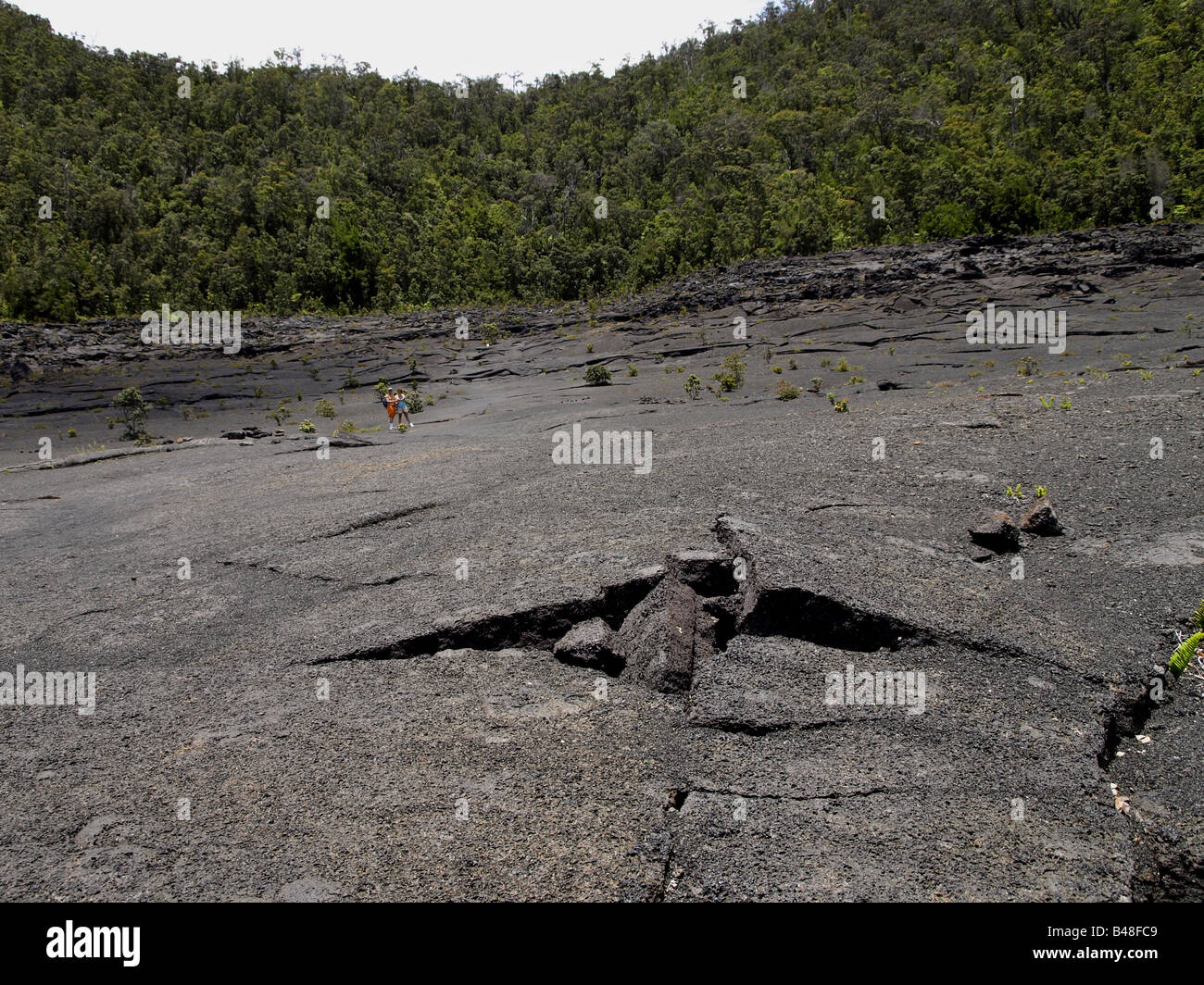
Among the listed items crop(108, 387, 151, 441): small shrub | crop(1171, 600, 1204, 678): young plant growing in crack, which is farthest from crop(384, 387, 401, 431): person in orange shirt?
crop(1171, 600, 1204, 678): young plant growing in crack

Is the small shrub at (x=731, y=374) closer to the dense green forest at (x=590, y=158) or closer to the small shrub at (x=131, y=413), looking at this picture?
the small shrub at (x=131, y=413)

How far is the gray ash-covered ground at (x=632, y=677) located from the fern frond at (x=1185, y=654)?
3.8 inches

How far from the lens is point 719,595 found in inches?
224

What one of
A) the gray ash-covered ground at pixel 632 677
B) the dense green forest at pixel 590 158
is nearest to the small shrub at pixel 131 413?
the gray ash-covered ground at pixel 632 677

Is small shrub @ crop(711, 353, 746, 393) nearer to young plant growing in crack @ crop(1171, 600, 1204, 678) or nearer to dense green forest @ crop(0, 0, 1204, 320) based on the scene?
young plant growing in crack @ crop(1171, 600, 1204, 678)

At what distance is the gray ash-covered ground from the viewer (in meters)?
3.51

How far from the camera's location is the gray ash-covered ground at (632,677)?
351cm

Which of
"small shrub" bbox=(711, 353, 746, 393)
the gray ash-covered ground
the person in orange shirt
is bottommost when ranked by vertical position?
the gray ash-covered ground

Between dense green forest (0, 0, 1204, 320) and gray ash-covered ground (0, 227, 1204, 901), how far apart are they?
43354 mm

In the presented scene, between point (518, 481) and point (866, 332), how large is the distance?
985 inches

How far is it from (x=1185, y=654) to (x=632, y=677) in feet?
11.3

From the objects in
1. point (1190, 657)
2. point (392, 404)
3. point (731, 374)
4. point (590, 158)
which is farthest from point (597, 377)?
point (590, 158)

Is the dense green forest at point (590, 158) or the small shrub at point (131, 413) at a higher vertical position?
the dense green forest at point (590, 158)

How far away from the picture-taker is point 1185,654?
15.4 ft
